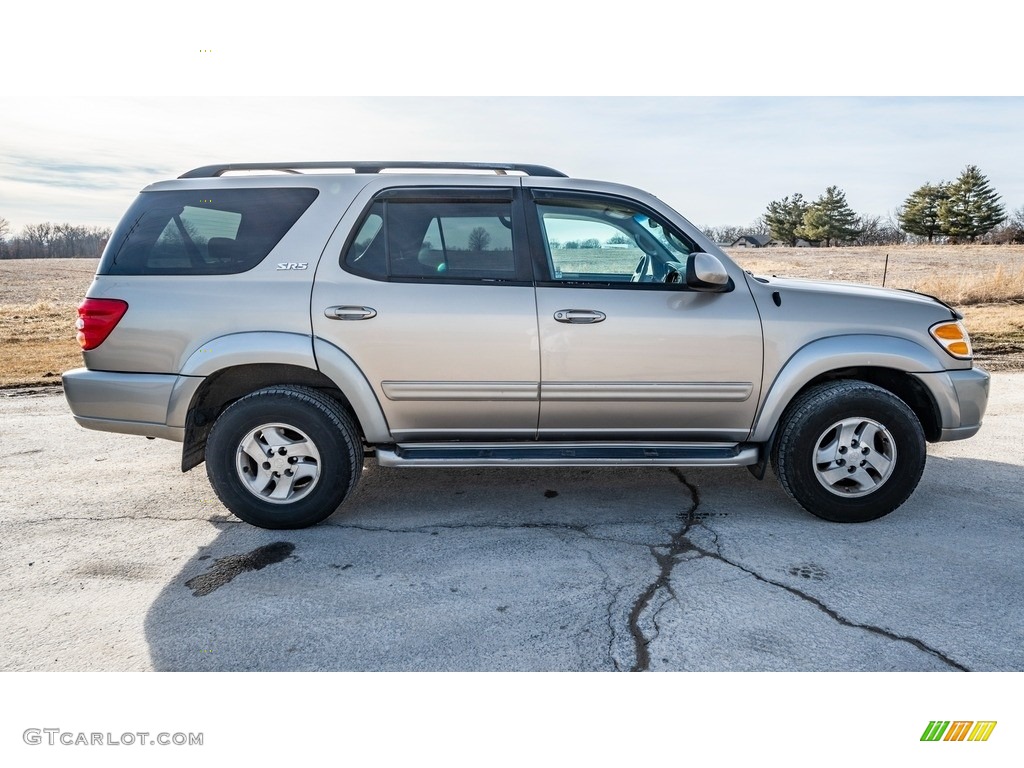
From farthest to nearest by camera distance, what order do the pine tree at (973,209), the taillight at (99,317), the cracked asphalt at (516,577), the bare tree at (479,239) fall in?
the pine tree at (973,209)
the bare tree at (479,239)
the taillight at (99,317)
the cracked asphalt at (516,577)

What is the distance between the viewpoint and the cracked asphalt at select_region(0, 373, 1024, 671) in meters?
2.75

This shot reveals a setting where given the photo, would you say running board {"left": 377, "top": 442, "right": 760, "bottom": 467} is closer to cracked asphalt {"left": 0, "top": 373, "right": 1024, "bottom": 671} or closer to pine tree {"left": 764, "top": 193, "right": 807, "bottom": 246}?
cracked asphalt {"left": 0, "top": 373, "right": 1024, "bottom": 671}

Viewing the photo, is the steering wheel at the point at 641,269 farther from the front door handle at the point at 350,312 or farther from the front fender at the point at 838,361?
the front door handle at the point at 350,312

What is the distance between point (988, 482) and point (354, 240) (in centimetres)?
432

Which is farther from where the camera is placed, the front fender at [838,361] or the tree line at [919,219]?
the tree line at [919,219]

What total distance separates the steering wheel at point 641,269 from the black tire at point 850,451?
1147 mm

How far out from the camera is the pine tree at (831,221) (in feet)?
242

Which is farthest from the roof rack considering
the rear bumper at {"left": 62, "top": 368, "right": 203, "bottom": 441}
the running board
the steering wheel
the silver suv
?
the running board

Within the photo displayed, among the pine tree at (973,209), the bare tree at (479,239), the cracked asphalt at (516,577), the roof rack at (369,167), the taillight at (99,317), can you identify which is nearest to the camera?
the cracked asphalt at (516,577)

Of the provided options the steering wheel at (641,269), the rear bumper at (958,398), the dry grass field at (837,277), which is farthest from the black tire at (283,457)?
the dry grass field at (837,277)

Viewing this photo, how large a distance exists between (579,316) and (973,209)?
2950 inches

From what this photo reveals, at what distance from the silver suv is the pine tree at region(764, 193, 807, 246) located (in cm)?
8033

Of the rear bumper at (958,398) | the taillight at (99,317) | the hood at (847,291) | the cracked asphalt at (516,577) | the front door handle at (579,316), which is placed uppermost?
the hood at (847,291)
